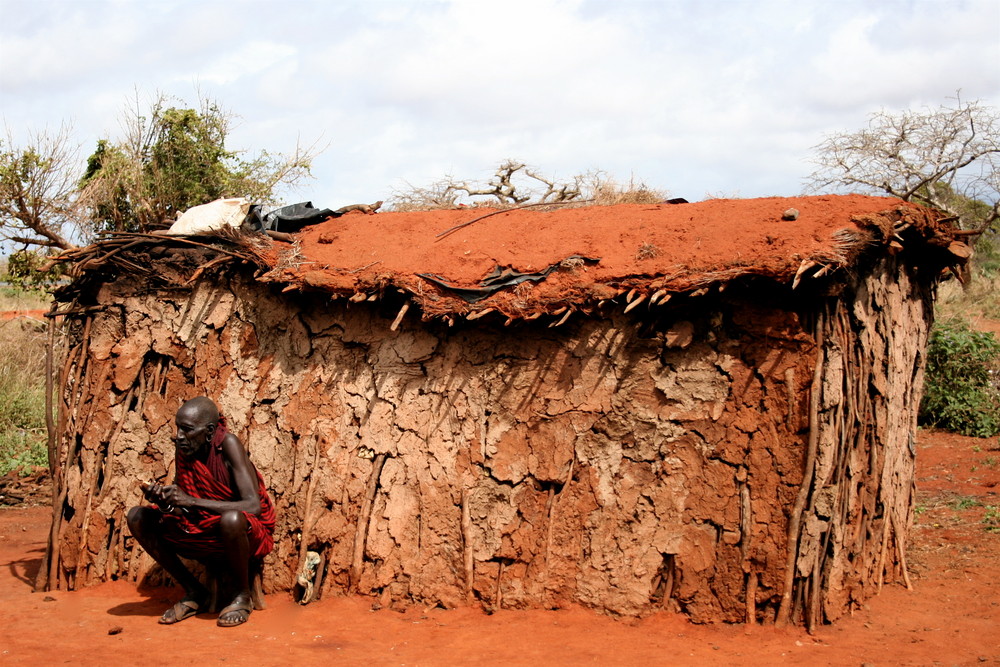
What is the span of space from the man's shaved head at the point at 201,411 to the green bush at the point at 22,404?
604 cm

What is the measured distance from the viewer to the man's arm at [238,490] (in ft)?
16.5

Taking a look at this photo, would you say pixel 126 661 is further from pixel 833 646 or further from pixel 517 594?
pixel 833 646

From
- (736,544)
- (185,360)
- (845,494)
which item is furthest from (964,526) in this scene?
→ (185,360)

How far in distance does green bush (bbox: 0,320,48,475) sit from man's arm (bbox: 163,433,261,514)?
613 cm

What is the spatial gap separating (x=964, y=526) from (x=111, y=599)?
20.7ft

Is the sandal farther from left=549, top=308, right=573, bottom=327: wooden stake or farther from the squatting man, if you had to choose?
left=549, top=308, right=573, bottom=327: wooden stake

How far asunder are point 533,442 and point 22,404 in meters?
8.92

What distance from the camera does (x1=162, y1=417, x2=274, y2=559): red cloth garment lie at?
16.8 ft

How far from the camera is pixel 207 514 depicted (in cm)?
511

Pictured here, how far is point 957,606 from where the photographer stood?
17.5ft

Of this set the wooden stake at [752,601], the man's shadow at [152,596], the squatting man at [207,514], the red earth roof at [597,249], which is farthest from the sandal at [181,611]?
the wooden stake at [752,601]

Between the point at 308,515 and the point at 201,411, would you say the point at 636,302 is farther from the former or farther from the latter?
the point at 201,411

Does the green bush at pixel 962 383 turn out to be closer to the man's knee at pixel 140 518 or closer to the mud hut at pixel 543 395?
the mud hut at pixel 543 395

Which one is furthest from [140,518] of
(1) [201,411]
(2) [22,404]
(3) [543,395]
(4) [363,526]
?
(2) [22,404]
